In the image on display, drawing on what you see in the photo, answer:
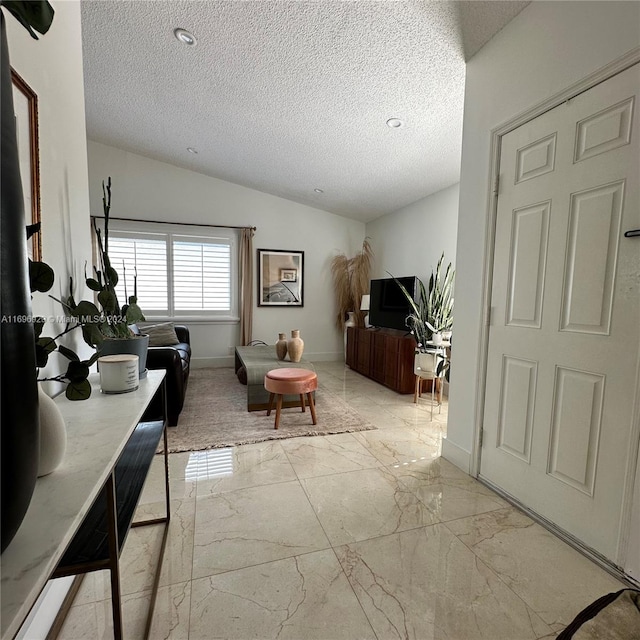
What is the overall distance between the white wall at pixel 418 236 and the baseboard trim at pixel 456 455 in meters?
2.33

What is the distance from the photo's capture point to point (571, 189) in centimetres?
156

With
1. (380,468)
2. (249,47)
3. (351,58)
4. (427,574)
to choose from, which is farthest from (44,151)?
(380,468)

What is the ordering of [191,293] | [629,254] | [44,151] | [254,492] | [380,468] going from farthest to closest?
[191,293]
[380,468]
[254,492]
[629,254]
[44,151]

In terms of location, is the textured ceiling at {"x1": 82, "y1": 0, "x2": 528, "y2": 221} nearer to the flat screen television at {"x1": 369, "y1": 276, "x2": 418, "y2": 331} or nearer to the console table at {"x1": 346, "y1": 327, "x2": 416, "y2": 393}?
the flat screen television at {"x1": 369, "y1": 276, "x2": 418, "y2": 331}

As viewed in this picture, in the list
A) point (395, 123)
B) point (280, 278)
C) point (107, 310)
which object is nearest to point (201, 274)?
point (280, 278)

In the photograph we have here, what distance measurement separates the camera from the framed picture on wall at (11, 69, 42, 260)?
0.98 meters

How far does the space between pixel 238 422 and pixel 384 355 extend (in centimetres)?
208

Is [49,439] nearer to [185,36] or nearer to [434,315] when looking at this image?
[185,36]

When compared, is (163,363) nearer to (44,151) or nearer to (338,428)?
(338,428)

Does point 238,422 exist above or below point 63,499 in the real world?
below

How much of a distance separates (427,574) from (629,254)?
1.57 m

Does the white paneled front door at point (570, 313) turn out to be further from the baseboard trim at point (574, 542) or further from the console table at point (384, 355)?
the console table at point (384, 355)

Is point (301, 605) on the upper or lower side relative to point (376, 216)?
lower

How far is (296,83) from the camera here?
2.62 metres
